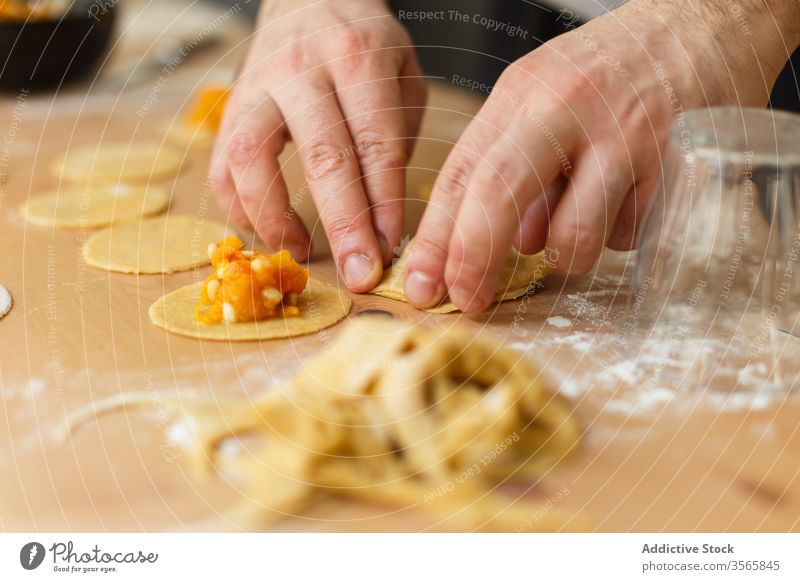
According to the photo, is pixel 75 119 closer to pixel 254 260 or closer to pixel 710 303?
pixel 254 260

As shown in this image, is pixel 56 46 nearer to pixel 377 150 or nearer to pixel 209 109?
pixel 209 109

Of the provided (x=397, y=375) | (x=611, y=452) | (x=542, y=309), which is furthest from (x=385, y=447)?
(x=542, y=309)

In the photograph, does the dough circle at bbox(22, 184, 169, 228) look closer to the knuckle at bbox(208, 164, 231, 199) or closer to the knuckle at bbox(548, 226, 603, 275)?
the knuckle at bbox(208, 164, 231, 199)

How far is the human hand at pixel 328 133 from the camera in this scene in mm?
1068

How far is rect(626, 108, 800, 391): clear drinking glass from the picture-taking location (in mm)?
879

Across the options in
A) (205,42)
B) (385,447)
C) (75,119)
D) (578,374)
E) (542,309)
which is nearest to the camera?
(385,447)

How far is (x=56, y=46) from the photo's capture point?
182 cm

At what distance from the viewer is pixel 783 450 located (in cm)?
81

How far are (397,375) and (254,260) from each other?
243 mm

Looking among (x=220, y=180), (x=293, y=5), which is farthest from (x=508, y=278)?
(x=293, y=5)

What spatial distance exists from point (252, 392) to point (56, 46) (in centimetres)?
127

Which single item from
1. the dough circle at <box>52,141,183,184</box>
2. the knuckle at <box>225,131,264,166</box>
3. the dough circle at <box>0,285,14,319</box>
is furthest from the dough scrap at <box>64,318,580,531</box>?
the dough circle at <box>52,141,183,184</box>

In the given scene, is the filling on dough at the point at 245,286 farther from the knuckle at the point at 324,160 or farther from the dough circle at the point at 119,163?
the dough circle at the point at 119,163

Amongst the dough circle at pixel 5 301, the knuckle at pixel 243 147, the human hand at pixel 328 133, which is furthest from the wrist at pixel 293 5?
the dough circle at pixel 5 301
